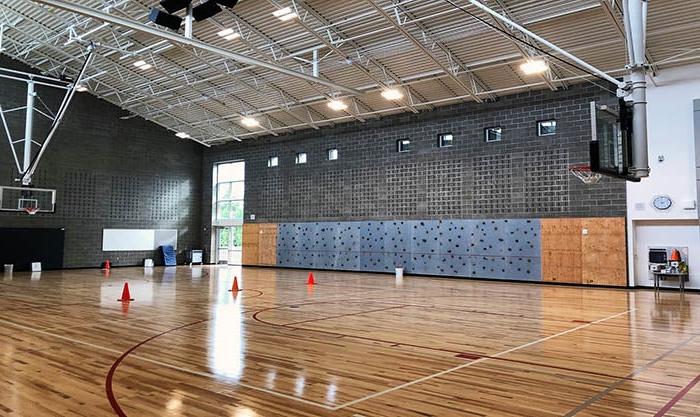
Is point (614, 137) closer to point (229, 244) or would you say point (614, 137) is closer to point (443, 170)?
point (443, 170)

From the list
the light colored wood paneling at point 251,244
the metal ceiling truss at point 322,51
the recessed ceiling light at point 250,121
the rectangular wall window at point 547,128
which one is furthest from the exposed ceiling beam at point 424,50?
the light colored wood paneling at point 251,244

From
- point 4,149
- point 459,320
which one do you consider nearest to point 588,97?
point 459,320

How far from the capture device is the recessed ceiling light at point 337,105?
61.9 ft

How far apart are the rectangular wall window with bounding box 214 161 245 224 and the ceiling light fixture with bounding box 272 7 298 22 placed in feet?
42.0

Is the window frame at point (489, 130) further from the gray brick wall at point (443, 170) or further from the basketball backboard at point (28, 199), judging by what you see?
the basketball backboard at point (28, 199)

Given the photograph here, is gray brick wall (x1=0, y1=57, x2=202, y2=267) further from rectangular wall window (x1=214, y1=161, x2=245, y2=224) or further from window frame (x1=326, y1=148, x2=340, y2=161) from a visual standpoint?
window frame (x1=326, y1=148, x2=340, y2=161)

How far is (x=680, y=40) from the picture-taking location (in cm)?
1312

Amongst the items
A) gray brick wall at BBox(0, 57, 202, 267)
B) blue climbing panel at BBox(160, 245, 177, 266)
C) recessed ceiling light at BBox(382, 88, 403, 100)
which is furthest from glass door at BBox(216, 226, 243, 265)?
recessed ceiling light at BBox(382, 88, 403, 100)

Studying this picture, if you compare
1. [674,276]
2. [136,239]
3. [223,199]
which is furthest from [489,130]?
[136,239]

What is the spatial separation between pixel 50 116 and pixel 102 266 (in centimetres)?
675

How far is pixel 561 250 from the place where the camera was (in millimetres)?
16266

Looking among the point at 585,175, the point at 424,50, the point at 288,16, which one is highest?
the point at 288,16

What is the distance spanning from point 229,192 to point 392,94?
12.0 metres

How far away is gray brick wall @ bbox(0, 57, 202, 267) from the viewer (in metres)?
21.0
